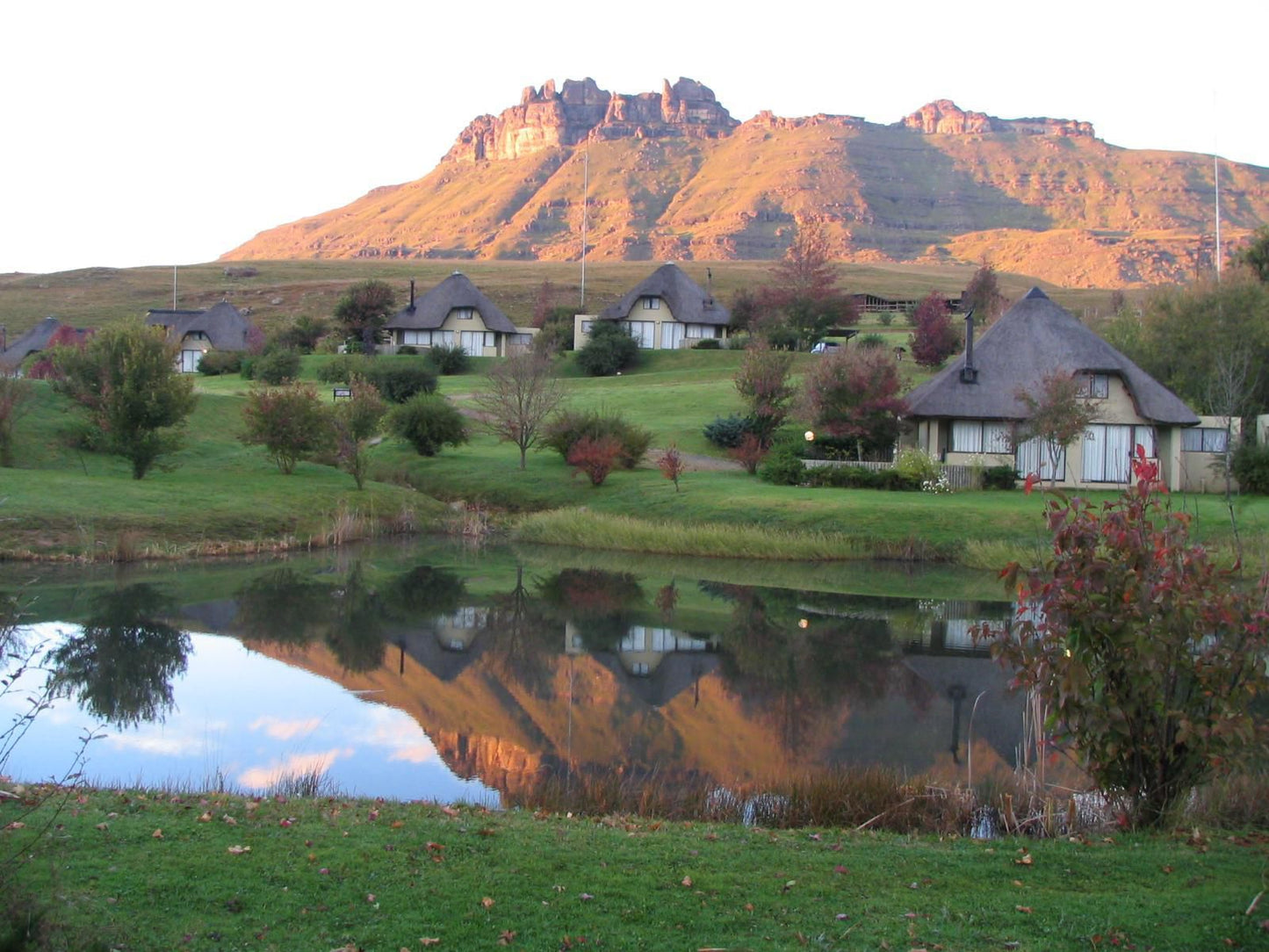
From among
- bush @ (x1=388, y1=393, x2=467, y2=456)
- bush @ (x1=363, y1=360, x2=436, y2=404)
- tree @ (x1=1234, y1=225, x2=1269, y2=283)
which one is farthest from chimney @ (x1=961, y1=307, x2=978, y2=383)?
bush @ (x1=363, y1=360, x2=436, y2=404)

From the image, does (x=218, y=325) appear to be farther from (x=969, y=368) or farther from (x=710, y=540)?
(x=710, y=540)

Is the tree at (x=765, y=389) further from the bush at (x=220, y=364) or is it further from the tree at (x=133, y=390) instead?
the bush at (x=220, y=364)

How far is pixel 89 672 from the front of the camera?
1850 cm

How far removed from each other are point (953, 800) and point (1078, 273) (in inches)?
7537

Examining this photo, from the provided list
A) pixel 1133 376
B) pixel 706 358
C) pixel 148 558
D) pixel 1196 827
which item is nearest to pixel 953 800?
pixel 1196 827

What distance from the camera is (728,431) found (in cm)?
4819

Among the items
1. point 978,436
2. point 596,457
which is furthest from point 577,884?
point 978,436

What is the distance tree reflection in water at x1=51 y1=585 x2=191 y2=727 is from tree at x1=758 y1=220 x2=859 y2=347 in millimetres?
54800

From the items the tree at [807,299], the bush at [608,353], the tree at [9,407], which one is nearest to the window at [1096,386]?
the tree at [807,299]

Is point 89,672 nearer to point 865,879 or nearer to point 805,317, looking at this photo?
point 865,879

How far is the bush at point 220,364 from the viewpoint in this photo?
71.8 meters

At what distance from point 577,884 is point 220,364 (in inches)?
2701

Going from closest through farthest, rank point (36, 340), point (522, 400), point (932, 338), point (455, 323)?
point (522, 400)
point (932, 338)
point (36, 340)
point (455, 323)

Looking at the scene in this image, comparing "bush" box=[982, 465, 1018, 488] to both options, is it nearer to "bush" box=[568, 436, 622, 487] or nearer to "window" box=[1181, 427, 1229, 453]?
"window" box=[1181, 427, 1229, 453]
